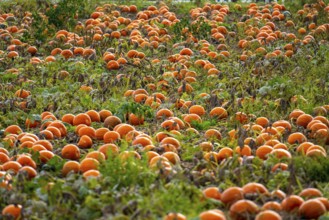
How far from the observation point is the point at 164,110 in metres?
6.84

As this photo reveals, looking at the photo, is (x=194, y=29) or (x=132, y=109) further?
(x=194, y=29)

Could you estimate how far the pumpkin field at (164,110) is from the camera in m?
4.46

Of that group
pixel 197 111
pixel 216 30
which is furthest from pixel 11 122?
pixel 216 30

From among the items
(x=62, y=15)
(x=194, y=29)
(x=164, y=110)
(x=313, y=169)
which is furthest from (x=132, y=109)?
(x=62, y=15)

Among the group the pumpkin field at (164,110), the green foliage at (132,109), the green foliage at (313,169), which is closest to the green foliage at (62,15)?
the pumpkin field at (164,110)

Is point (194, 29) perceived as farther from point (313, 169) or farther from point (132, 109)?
point (313, 169)

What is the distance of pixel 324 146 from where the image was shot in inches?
233

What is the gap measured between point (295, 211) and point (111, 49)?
17.9ft

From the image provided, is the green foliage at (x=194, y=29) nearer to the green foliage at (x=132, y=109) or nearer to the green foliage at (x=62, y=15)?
the green foliage at (x=62, y=15)

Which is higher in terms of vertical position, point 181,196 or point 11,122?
point 181,196

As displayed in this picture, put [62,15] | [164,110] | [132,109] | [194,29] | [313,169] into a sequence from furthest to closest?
[62,15]
[194,29]
[164,110]
[132,109]
[313,169]

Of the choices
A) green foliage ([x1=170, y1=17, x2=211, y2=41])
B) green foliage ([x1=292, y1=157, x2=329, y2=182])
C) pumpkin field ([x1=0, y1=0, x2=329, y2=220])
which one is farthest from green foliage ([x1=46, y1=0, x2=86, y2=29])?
green foliage ([x1=292, y1=157, x2=329, y2=182])

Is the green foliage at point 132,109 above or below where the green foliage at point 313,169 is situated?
below

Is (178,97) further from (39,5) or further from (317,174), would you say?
(39,5)
